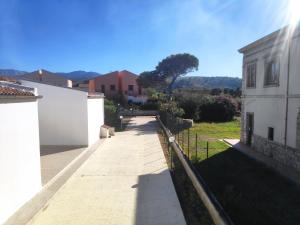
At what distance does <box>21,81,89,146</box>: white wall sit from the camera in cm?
1644

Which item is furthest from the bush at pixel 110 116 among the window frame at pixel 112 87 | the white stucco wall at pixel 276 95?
the window frame at pixel 112 87

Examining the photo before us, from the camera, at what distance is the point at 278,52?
527 inches

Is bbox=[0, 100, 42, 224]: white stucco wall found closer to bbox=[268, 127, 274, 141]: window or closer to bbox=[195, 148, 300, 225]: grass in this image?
bbox=[195, 148, 300, 225]: grass

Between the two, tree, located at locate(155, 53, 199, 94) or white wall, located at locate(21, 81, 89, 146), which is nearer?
white wall, located at locate(21, 81, 89, 146)

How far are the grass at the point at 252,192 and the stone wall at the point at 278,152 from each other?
3.28 feet

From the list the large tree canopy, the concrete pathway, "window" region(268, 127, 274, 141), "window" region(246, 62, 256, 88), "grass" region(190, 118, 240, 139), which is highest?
the large tree canopy

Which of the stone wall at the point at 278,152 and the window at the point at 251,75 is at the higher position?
the window at the point at 251,75

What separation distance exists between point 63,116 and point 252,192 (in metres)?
11.0

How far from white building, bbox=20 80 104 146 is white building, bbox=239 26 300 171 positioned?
8.97 meters

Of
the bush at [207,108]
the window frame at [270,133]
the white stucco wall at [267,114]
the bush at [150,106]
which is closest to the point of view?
the white stucco wall at [267,114]

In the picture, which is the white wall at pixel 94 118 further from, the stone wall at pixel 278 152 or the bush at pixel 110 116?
the stone wall at pixel 278 152

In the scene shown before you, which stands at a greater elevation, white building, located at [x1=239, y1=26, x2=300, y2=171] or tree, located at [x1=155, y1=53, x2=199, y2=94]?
tree, located at [x1=155, y1=53, x2=199, y2=94]

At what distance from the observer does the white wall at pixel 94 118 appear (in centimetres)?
1748


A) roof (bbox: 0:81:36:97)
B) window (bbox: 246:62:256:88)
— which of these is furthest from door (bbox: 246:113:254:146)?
roof (bbox: 0:81:36:97)
